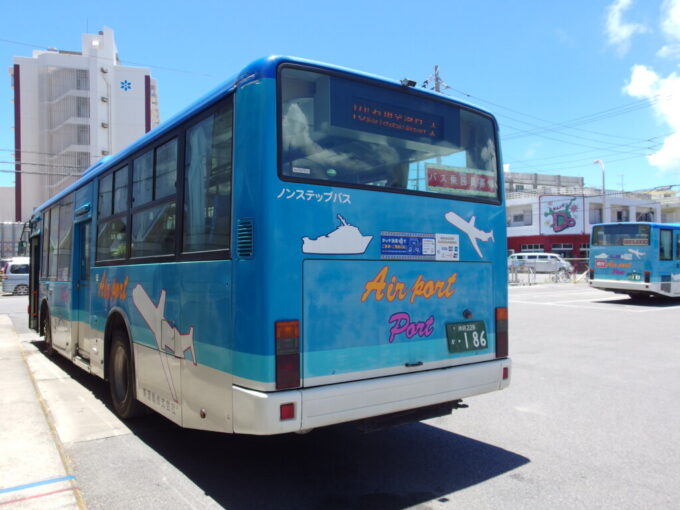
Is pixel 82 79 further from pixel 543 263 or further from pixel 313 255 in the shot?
pixel 313 255

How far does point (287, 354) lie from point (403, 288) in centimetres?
116

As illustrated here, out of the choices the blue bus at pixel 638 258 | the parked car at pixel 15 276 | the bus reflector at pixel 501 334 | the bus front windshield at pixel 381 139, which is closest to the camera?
the bus front windshield at pixel 381 139

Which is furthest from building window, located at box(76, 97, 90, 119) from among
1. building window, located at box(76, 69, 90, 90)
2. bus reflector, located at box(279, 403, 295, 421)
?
bus reflector, located at box(279, 403, 295, 421)

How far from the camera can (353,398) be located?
3.76 meters

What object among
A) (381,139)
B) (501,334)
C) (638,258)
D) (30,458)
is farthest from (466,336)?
(638,258)

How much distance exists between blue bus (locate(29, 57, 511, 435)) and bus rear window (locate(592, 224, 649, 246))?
17283 millimetres

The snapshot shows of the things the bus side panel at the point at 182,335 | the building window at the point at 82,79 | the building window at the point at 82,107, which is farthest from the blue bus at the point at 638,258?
the building window at the point at 82,79

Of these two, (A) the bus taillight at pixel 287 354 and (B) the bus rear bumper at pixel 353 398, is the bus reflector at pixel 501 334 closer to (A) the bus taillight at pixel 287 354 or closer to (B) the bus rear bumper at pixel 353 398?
(B) the bus rear bumper at pixel 353 398

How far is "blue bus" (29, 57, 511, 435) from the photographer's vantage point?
11.7 feet

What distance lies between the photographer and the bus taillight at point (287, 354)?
3486mm

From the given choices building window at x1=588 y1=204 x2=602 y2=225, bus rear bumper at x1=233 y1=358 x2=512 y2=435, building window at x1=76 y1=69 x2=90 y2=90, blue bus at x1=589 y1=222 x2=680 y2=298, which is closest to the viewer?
bus rear bumper at x1=233 y1=358 x2=512 y2=435

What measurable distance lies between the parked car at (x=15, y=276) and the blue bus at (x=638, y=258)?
2865 centimetres

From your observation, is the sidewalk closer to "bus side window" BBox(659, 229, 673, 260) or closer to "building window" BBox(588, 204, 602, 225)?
"bus side window" BBox(659, 229, 673, 260)

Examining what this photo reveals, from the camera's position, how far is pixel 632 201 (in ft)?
195
